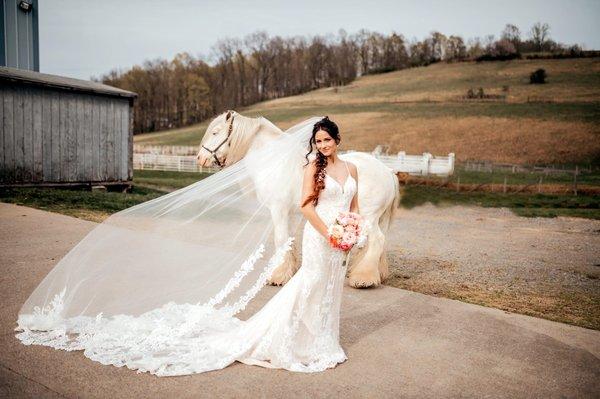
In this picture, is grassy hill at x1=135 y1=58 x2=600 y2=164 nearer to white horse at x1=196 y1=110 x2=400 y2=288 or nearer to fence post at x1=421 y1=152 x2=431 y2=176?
fence post at x1=421 y1=152 x2=431 y2=176

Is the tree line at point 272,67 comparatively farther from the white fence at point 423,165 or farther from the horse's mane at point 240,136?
the horse's mane at point 240,136

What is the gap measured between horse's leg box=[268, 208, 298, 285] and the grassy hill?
20735mm

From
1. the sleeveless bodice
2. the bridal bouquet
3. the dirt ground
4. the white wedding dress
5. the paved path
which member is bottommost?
the dirt ground

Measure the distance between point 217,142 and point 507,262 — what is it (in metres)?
6.41

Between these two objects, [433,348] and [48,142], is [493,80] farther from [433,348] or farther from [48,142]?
[433,348]

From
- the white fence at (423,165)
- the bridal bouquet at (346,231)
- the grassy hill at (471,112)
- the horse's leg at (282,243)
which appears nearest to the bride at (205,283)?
the bridal bouquet at (346,231)

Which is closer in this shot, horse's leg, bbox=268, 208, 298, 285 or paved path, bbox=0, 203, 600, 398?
paved path, bbox=0, 203, 600, 398

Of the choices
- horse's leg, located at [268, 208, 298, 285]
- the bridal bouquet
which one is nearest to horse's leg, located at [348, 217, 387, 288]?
horse's leg, located at [268, 208, 298, 285]

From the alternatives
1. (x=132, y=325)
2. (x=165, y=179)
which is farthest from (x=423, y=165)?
(x=132, y=325)

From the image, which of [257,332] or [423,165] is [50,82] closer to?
[257,332]

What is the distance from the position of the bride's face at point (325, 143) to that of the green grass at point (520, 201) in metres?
14.2

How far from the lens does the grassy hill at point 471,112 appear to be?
3922cm

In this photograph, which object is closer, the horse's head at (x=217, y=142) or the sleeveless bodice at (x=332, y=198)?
the sleeveless bodice at (x=332, y=198)

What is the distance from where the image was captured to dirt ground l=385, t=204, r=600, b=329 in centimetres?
629
